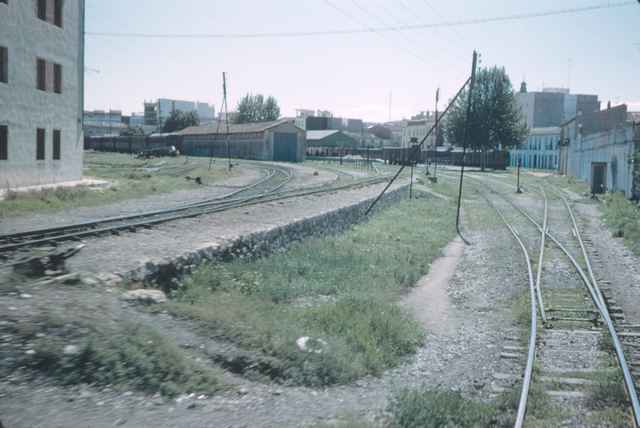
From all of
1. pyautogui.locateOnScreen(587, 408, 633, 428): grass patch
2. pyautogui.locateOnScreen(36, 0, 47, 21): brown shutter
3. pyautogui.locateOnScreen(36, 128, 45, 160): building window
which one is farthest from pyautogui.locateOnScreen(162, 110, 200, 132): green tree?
pyautogui.locateOnScreen(587, 408, 633, 428): grass patch

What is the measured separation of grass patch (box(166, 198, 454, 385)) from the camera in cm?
703

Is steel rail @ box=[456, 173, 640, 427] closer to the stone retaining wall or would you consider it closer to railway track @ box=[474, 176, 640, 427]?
railway track @ box=[474, 176, 640, 427]

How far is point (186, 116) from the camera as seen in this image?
4232 inches

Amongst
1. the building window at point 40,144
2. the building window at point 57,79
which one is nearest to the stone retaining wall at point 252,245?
the building window at point 40,144

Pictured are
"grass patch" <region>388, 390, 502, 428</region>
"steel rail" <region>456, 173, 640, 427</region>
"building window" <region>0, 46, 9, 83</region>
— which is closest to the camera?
"grass patch" <region>388, 390, 502, 428</region>

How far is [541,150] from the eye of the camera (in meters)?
85.6

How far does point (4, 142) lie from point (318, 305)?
56.7ft

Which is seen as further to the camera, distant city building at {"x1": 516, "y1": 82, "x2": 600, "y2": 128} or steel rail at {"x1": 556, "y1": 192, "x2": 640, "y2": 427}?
distant city building at {"x1": 516, "y1": 82, "x2": 600, "y2": 128}

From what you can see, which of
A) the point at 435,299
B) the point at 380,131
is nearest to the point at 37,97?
the point at 435,299

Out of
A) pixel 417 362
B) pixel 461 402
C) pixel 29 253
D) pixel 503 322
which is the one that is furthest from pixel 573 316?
pixel 29 253

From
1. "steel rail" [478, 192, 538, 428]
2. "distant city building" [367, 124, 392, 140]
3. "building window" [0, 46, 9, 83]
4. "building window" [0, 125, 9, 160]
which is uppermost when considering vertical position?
"distant city building" [367, 124, 392, 140]

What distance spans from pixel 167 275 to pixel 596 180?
33.6 meters

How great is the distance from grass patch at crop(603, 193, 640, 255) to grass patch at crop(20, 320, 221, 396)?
13838 mm

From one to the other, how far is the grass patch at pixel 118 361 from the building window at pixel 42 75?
21177mm
